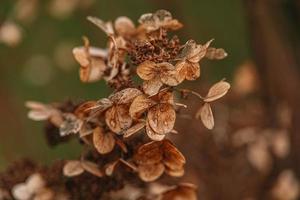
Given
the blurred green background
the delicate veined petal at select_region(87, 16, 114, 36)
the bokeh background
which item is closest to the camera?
the delicate veined petal at select_region(87, 16, 114, 36)

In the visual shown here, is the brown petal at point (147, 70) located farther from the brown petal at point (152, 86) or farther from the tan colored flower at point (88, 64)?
the tan colored flower at point (88, 64)

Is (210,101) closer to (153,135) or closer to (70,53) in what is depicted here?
(153,135)

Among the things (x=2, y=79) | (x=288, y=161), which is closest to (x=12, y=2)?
(x=2, y=79)

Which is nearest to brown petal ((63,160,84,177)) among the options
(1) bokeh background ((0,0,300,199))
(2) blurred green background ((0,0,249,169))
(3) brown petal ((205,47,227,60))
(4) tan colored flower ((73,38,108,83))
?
(4) tan colored flower ((73,38,108,83))

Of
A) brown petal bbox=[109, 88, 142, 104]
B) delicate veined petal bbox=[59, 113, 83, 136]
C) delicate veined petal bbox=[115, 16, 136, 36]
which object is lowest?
delicate veined petal bbox=[59, 113, 83, 136]

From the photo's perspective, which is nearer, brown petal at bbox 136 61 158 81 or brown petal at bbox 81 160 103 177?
brown petal at bbox 136 61 158 81

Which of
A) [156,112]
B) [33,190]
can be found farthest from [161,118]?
[33,190]

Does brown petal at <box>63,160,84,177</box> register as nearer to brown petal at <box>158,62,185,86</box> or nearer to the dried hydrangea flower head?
the dried hydrangea flower head
